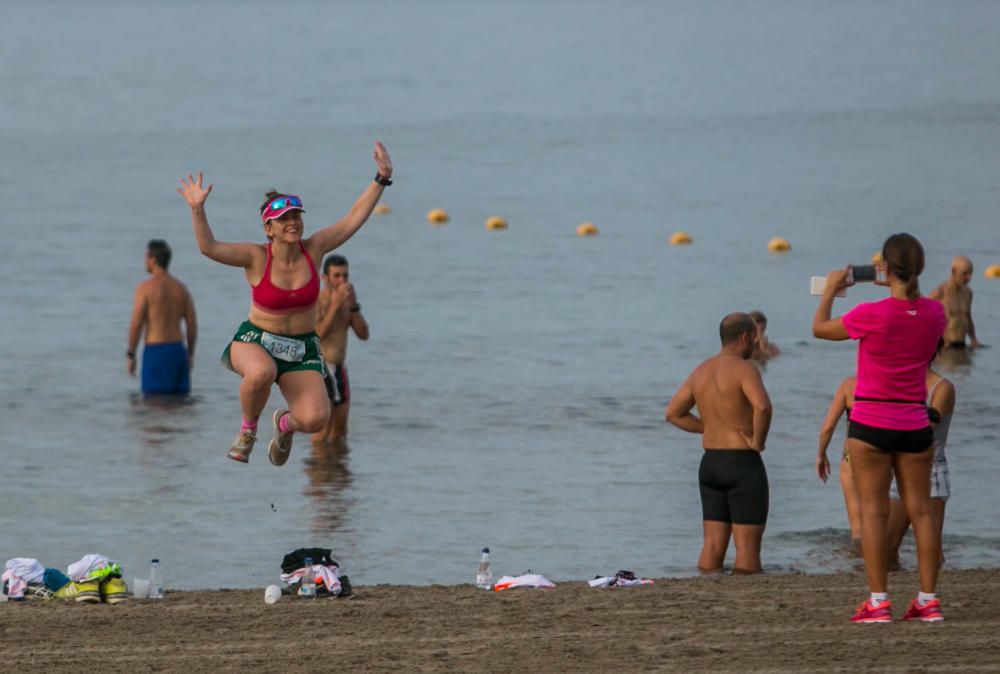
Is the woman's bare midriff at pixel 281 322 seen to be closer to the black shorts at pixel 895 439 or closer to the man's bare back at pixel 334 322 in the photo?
the black shorts at pixel 895 439

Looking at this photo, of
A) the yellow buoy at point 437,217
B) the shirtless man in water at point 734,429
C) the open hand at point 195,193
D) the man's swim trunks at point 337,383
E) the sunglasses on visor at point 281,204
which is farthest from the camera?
the yellow buoy at point 437,217

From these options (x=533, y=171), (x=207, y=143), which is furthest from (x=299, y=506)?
(x=207, y=143)

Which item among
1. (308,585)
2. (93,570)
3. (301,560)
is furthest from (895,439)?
(93,570)

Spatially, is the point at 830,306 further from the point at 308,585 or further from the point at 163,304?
→ the point at 163,304

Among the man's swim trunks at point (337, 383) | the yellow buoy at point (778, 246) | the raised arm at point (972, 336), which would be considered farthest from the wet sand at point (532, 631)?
the yellow buoy at point (778, 246)

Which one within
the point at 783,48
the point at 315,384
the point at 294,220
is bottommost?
the point at 315,384

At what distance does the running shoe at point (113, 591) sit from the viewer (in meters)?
11.1

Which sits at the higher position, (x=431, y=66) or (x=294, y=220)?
(x=431, y=66)

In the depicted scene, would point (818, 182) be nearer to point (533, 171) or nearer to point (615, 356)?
point (533, 171)

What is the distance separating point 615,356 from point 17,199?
85.3 feet

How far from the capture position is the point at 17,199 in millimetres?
47156

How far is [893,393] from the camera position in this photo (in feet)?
30.1

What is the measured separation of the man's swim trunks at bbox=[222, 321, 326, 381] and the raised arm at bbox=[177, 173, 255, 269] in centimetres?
41

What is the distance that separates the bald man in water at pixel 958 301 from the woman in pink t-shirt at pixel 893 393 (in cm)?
1279
